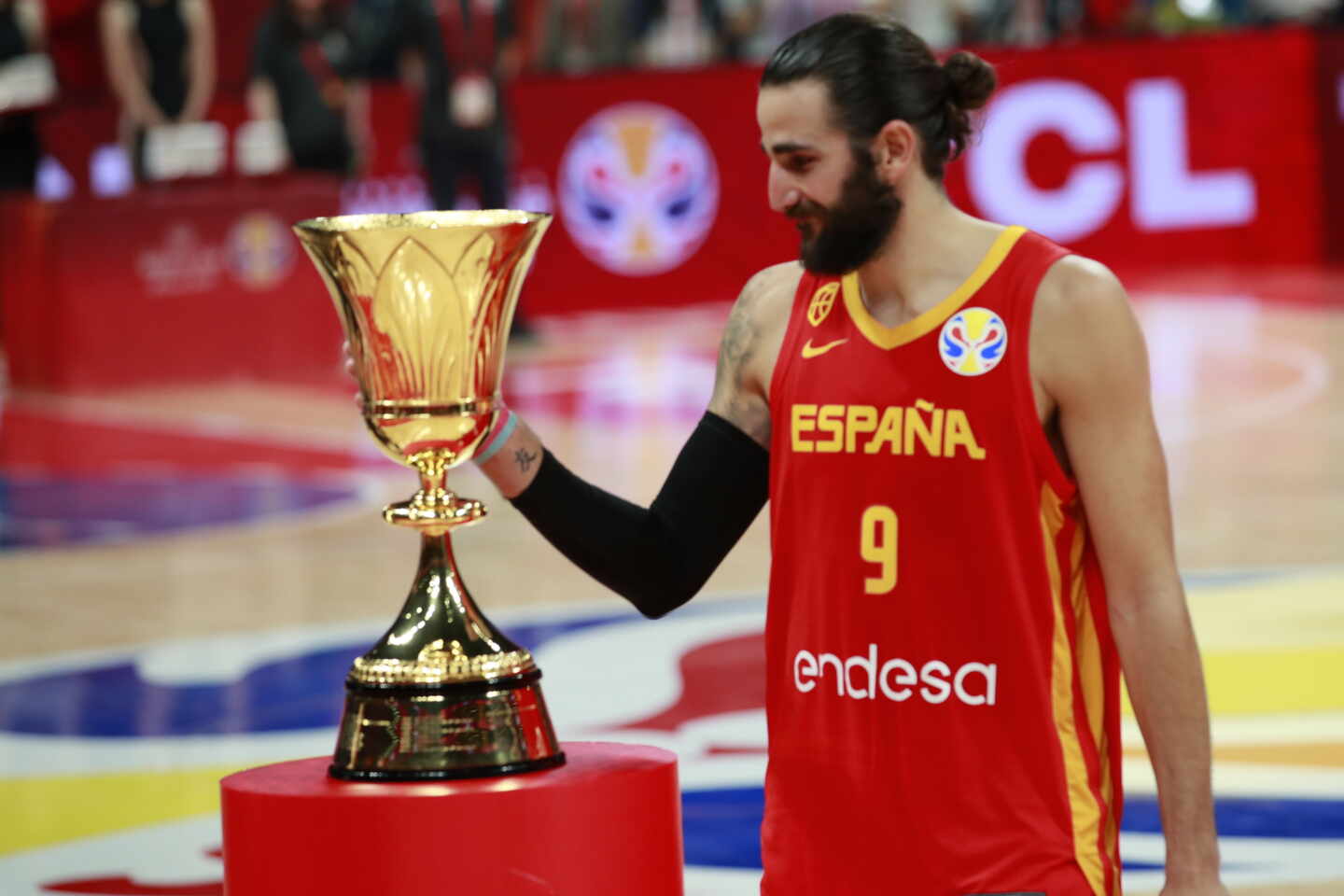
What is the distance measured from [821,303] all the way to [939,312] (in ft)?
0.60

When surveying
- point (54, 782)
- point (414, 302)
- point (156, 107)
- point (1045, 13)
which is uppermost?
point (1045, 13)

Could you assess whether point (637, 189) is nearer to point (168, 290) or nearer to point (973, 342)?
point (168, 290)

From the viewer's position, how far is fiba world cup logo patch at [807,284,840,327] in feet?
8.45

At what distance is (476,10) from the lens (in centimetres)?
1373

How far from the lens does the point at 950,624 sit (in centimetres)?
244

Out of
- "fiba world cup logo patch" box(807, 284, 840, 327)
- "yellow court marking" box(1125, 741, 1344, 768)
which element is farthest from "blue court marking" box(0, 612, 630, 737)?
"fiba world cup logo patch" box(807, 284, 840, 327)

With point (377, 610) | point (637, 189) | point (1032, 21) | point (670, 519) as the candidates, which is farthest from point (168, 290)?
point (670, 519)

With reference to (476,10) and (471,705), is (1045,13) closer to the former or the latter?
(476,10)

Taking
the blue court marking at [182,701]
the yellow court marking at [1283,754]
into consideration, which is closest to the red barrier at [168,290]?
the blue court marking at [182,701]

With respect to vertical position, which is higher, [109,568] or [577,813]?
[109,568]

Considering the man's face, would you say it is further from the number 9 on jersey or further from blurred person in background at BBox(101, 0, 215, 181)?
blurred person in background at BBox(101, 0, 215, 181)

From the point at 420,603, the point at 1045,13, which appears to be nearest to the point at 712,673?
the point at 420,603

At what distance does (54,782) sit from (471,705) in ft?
8.69

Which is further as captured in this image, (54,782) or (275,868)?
(54,782)
